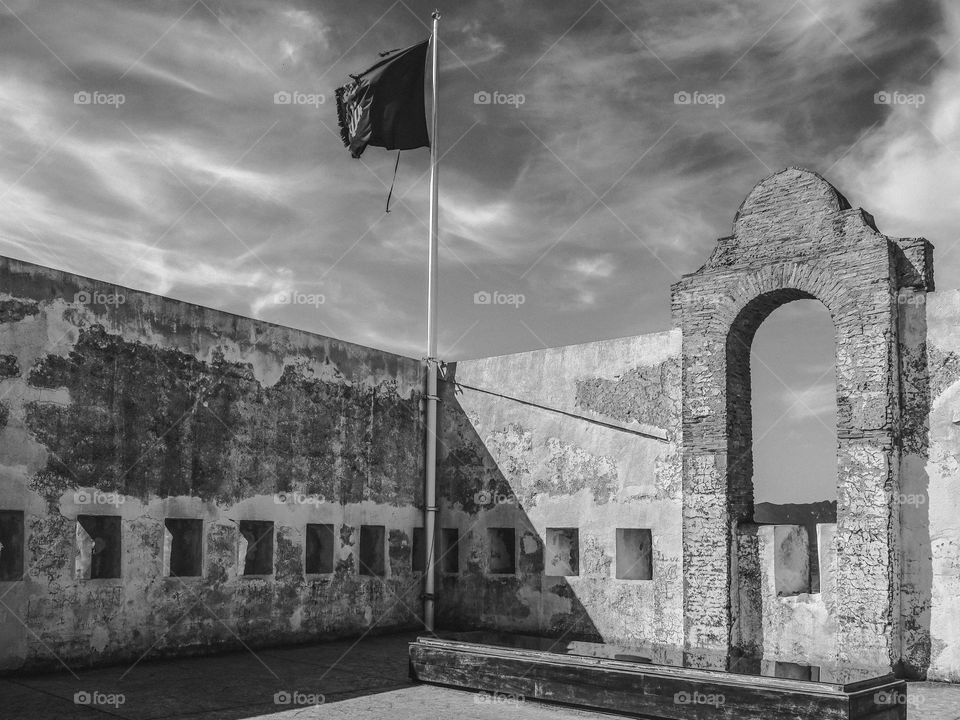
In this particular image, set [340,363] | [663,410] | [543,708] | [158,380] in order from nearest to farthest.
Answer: [543,708] < [158,380] < [663,410] < [340,363]

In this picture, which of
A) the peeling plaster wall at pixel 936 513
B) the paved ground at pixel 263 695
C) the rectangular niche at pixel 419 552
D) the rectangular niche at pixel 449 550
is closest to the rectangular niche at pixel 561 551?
the rectangular niche at pixel 449 550

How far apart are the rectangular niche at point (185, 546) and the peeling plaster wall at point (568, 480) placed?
4.16 m

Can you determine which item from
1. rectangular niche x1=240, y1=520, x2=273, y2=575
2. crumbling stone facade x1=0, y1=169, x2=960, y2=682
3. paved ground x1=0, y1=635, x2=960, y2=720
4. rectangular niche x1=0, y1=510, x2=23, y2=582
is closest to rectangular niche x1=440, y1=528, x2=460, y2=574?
crumbling stone facade x1=0, y1=169, x2=960, y2=682

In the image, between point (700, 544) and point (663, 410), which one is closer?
point (700, 544)

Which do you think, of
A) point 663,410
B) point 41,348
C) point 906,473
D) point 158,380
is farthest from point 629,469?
point 41,348

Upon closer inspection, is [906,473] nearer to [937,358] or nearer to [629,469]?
[937,358]

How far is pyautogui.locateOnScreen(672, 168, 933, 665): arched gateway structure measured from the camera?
9141 mm

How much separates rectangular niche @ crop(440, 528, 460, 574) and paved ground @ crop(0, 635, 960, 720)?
351 cm

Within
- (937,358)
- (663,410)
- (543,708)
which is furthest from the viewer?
(663,410)

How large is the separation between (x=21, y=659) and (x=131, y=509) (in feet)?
5.78

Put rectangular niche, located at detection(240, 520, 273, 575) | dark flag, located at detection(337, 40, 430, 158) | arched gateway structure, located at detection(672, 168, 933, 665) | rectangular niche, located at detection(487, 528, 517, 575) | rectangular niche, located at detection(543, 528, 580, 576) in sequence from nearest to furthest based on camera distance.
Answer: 1. arched gateway structure, located at detection(672, 168, 933, 665)
2. rectangular niche, located at detection(240, 520, 273, 575)
3. rectangular niche, located at detection(543, 528, 580, 576)
4. rectangular niche, located at detection(487, 528, 517, 575)
5. dark flag, located at detection(337, 40, 430, 158)

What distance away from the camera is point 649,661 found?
23.6 ft

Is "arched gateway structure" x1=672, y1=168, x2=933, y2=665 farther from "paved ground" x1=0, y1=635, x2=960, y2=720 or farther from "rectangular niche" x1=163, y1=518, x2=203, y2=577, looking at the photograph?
"rectangular niche" x1=163, y1=518, x2=203, y2=577

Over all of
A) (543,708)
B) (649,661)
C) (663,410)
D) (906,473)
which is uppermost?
(663,410)
